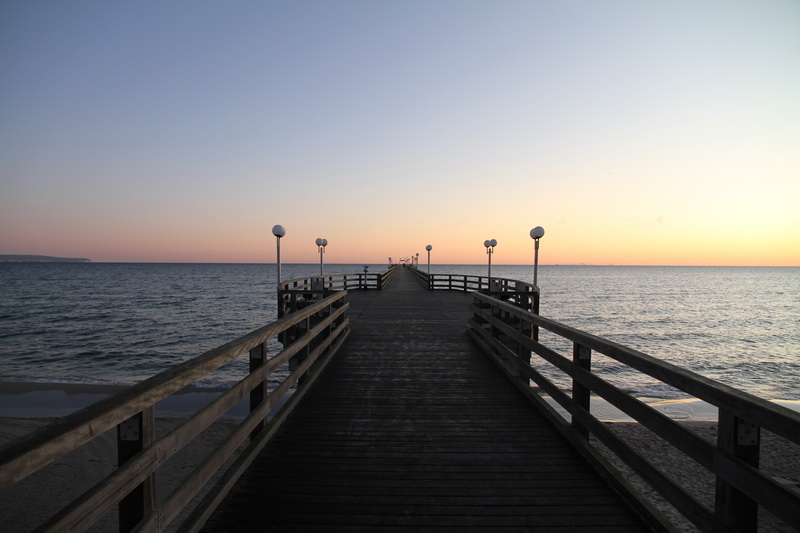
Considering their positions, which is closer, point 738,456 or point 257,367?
point 738,456

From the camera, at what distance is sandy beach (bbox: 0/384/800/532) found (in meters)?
6.68

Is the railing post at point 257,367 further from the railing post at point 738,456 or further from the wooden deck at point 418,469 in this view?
the railing post at point 738,456

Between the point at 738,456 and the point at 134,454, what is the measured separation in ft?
9.37

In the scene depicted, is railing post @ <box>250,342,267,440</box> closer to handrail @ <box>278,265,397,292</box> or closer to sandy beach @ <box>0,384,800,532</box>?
sandy beach @ <box>0,384,800,532</box>

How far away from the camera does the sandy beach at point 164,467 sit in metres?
6.68

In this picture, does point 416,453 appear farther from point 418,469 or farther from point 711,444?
point 711,444

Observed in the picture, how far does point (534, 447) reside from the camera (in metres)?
3.65

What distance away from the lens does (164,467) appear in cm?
812

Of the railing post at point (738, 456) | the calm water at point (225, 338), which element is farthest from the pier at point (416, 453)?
the calm water at point (225, 338)

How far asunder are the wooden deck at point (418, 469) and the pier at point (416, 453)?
0.01 m

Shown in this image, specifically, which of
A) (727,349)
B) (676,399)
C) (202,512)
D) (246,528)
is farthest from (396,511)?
(727,349)

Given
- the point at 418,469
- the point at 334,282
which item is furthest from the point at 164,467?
the point at 334,282

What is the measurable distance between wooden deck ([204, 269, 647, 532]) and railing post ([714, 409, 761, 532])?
2.83ft

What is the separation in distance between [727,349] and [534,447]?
23.1 m
